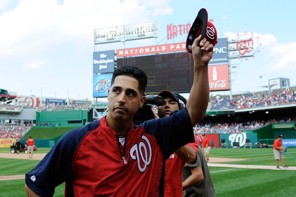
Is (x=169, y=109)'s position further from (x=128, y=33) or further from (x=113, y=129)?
(x=128, y=33)

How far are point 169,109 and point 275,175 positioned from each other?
417 inches

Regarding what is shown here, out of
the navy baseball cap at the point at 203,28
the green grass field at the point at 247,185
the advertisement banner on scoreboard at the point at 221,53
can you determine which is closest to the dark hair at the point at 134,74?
the navy baseball cap at the point at 203,28

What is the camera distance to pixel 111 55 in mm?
47250

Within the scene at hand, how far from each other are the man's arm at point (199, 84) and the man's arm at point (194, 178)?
1392 mm

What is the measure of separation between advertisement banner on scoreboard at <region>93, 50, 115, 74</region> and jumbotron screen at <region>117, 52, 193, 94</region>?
35.3 feet

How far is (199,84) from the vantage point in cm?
232

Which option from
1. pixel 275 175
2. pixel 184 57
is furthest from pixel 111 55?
pixel 275 175

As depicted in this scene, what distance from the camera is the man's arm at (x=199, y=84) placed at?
2.30 meters

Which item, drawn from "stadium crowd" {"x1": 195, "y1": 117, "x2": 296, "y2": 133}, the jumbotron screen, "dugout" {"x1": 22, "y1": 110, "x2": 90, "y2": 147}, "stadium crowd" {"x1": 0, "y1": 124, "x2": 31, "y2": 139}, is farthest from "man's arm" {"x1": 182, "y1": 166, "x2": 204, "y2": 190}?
"stadium crowd" {"x1": 0, "y1": 124, "x2": 31, "y2": 139}

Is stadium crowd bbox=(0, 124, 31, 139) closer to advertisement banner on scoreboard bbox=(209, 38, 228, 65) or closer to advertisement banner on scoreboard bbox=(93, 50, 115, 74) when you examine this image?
advertisement banner on scoreboard bbox=(93, 50, 115, 74)

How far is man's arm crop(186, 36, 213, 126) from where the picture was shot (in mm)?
2299

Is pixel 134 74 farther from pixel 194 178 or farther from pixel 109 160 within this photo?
pixel 194 178

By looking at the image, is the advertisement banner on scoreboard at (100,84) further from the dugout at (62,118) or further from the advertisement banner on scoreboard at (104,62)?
the dugout at (62,118)

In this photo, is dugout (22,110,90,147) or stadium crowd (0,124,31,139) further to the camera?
dugout (22,110,90,147)
